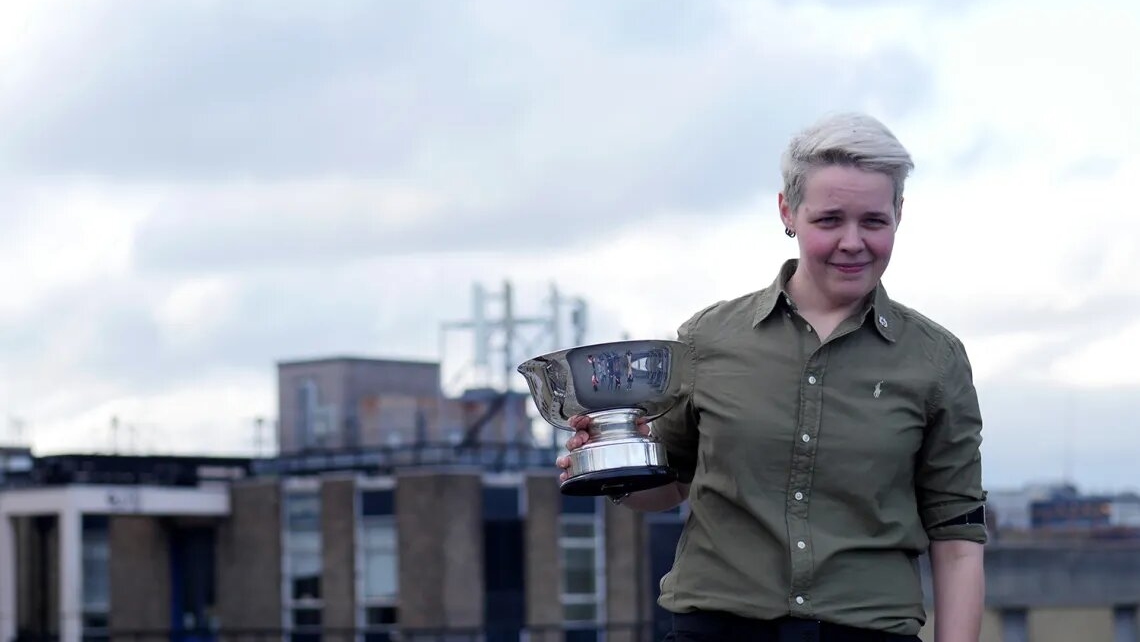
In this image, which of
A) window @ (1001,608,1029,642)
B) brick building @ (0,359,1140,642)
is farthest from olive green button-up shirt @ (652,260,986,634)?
brick building @ (0,359,1140,642)

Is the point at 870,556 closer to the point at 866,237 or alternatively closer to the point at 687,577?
the point at 687,577

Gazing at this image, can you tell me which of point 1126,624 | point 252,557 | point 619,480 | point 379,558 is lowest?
point 1126,624

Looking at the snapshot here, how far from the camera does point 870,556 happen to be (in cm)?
303

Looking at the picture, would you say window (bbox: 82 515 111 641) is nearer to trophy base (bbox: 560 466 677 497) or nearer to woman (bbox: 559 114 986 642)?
trophy base (bbox: 560 466 677 497)

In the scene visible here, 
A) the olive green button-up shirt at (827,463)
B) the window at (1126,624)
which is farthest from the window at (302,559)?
the olive green button-up shirt at (827,463)

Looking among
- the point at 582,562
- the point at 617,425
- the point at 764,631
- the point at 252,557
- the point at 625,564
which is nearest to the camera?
the point at 764,631

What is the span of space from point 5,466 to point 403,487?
1196cm

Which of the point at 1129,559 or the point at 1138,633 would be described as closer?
the point at 1138,633

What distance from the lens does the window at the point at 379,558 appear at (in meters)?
47.2

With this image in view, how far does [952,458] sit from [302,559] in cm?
4642

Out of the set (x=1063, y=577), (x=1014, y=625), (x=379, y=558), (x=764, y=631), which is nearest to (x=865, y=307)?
(x=764, y=631)

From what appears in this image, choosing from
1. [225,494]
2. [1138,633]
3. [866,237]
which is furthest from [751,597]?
[225,494]

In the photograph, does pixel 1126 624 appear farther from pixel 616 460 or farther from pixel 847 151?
pixel 847 151

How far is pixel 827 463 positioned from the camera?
9.85ft
